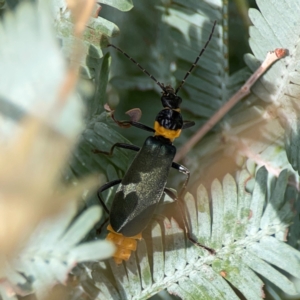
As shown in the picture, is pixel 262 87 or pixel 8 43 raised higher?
pixel 262 87

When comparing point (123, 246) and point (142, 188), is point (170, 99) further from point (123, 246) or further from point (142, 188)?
point (123, 246)

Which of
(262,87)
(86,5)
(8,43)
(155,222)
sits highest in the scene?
(262,87)

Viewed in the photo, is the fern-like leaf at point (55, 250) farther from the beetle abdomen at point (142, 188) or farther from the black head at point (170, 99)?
the black head at point (170, 99)

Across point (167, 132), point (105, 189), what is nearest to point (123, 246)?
point (105, 189)

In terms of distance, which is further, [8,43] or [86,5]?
[86,5]

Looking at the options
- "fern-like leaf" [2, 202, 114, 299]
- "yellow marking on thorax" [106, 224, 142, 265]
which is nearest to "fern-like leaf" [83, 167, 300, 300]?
"yellow marking on thorax" [106, 224, 142, 265]

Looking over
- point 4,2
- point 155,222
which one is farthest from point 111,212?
point 4,2

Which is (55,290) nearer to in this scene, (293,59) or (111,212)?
(111,212)

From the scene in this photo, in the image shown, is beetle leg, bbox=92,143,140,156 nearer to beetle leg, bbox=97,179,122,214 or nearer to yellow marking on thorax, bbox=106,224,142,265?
beetle leg, bbox=97,179,122,214

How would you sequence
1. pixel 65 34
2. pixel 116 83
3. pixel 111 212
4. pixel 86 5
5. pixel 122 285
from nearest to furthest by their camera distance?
pixel 86 5 → pixel 65 34 → pixel 122 285 → pixel 111 212 → pixel 116 83

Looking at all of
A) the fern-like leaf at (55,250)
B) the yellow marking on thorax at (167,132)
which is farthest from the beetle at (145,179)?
the fern-like leaf at (55,250)
